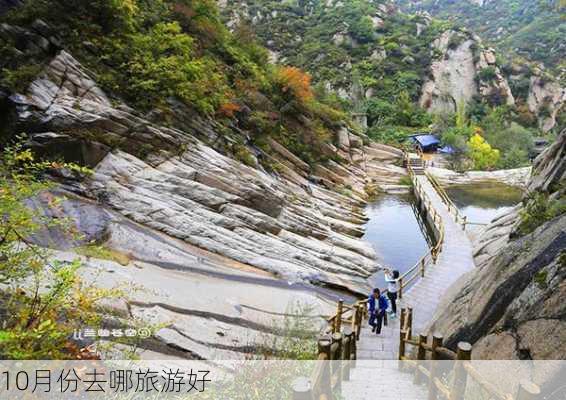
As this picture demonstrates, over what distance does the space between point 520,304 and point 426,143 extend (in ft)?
141

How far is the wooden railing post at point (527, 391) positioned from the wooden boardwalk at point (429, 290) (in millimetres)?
6399

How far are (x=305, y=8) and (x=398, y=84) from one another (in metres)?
31.8

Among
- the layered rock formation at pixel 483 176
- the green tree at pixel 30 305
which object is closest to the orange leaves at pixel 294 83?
the layered rock formation at pixel 483 176

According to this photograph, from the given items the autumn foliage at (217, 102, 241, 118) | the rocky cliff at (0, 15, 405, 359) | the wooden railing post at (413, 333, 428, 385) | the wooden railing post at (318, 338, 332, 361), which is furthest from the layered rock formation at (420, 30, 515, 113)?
the wooden railing post at (318, 338, 332, 361)

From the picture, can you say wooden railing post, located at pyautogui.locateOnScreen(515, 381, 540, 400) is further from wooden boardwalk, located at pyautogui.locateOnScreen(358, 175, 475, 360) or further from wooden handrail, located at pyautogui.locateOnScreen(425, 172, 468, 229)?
wooden handrail, located at pyautogui.locateOnScreen(425, 172, 468, 229)

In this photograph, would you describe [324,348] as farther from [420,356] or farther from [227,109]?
[227,109]

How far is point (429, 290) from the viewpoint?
1412cm

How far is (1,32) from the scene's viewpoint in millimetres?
13766

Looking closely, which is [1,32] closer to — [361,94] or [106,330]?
[106,330]

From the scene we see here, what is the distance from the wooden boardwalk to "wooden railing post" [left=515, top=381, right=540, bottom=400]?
252 inches

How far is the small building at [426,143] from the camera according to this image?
45844 mm

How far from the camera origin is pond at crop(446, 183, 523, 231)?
28.2m

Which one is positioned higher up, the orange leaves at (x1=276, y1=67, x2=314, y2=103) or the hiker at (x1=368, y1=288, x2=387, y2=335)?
the orange leaves at (x1=276, y1=67, x2=314, y2=103)

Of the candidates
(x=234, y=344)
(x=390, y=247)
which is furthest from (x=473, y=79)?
(x=234, y=344)
